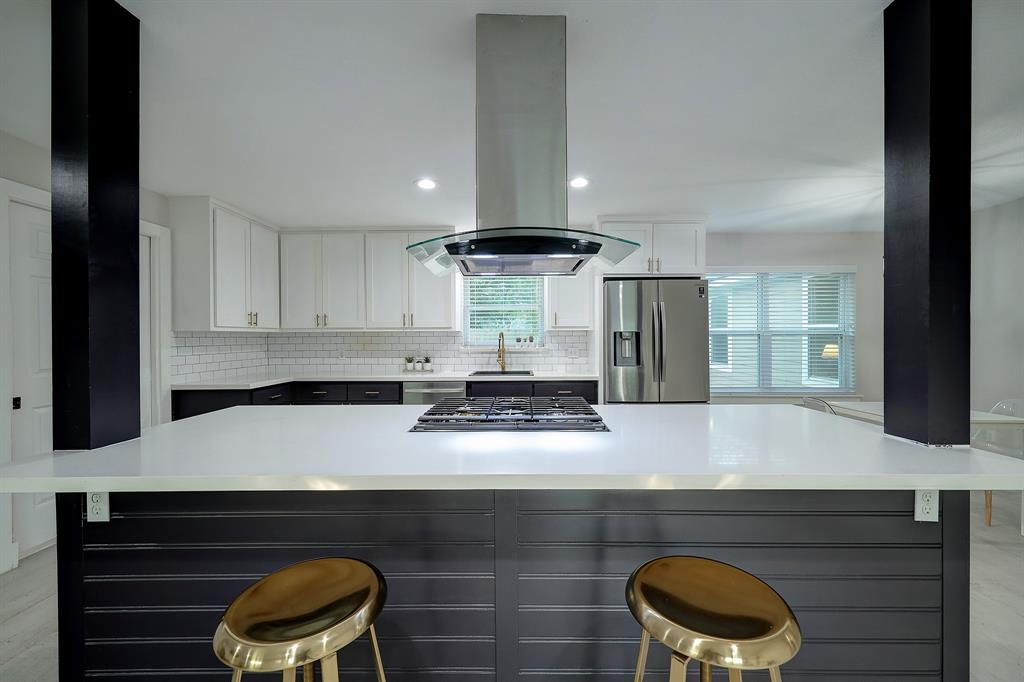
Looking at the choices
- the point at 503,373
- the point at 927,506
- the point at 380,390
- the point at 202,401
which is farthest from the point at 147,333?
the point at 927,506

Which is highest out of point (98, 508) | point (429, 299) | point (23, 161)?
point (23, 161)

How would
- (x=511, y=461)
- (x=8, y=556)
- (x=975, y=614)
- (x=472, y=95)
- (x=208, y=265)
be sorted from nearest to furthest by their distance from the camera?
(x=511, y=461), (x=472, y=95), (x=975, y=614), (x=8, y=556), (x=208, y=265)

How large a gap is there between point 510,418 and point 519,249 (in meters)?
0.67

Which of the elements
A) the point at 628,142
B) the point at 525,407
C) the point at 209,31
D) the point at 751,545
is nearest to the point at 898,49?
the point at 628,142

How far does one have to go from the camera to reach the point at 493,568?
1476mm

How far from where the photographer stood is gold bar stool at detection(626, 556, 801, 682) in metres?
0.97

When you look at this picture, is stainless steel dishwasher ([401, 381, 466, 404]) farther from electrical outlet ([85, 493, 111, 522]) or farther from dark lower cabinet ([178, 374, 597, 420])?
electrical outlet ([85, 493, 111, 522])

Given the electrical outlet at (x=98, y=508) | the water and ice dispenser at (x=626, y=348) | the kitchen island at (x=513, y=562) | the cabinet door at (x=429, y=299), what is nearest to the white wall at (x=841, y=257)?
the water and ice dispenser at (x=626, y=348)

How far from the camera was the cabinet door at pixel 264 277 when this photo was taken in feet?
14.2

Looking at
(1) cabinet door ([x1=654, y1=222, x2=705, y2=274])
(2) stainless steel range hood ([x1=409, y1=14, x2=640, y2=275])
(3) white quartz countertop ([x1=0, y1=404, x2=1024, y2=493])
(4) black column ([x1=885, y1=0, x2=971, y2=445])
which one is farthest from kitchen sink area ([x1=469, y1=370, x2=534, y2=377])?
(4) black column ([x1=885, y1=0, x2=971, y2=445])

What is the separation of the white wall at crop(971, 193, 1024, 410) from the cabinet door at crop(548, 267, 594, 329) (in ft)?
11.0

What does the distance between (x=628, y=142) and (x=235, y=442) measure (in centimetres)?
240

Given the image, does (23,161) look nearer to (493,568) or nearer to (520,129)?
(520,129)

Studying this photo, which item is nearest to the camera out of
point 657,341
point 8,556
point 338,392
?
point 8,556
